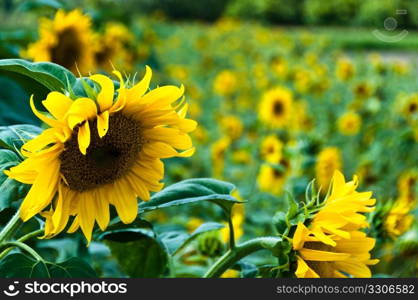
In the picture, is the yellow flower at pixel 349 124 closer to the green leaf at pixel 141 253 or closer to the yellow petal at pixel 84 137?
the green leaf at pixel 141 253

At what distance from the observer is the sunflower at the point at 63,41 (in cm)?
148

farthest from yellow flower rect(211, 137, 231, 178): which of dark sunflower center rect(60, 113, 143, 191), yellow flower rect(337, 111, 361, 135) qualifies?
dark sunflower center rect(60, 113, 143, 191)

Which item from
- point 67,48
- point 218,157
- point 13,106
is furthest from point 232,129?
point 13,106

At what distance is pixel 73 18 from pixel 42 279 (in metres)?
1.06

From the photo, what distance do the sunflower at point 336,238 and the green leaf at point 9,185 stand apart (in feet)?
0.79

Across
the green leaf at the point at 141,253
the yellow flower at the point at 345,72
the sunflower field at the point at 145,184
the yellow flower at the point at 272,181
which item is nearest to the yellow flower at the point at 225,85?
the yellow flower at the point at 345,72

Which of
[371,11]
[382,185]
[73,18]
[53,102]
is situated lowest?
[382,185]

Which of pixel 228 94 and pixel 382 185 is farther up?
pixel 228 94

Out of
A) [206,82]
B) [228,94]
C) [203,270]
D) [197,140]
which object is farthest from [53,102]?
[206,82]

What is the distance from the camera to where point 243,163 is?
260 centimetres

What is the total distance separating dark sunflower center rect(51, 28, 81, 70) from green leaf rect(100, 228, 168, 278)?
2.83 ft

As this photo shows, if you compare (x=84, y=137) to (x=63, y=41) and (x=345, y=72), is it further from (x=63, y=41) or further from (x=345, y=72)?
(x=345, y=72)

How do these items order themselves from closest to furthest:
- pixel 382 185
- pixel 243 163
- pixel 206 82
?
pixel 382 185 < pixel 243 163 < pixel 206 82

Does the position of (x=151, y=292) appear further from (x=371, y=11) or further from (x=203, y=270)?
(x=371, y=11)
